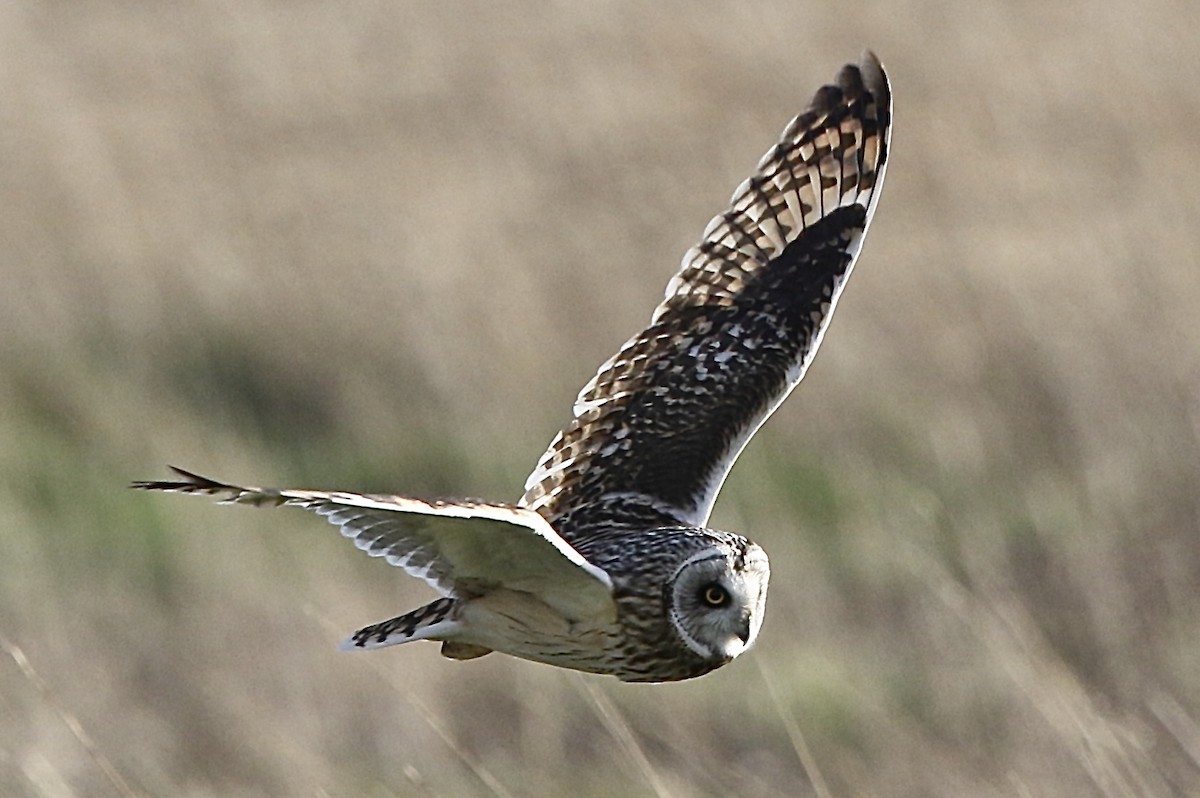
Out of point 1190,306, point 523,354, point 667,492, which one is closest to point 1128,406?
point 1190,306

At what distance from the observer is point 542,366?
8.27 m

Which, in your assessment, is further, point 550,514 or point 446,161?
point 446,161

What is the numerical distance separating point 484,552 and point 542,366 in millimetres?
5004

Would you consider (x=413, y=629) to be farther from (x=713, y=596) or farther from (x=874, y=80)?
(x=874, y=80)

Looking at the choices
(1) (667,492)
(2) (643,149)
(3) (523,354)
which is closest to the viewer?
(1) (667,492)

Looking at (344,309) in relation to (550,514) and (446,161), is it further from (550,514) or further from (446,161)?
(550,514)

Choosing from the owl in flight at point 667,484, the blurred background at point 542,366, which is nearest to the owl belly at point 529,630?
the owl in flight at point 667,484

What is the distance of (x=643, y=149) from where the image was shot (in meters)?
9.76

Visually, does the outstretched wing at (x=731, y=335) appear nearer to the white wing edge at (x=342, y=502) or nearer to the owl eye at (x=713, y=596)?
the owl eye at (x=713, y=596)

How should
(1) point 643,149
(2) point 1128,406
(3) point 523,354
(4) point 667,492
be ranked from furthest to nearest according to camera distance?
(1) point 643,149 → (3) point 523,354 → (2) point 1128,406 → (4) point 667,492

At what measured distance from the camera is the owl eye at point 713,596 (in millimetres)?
3371

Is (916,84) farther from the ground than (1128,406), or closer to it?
farther from the ground

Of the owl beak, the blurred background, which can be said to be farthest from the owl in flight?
the blurred background

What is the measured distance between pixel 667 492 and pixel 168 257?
5.12 m
